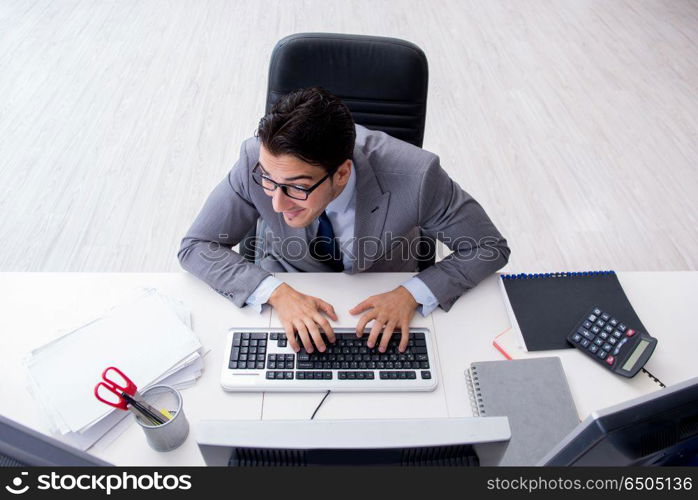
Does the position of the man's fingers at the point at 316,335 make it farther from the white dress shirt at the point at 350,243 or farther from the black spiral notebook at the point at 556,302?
the black spiral notebook at the point at 556,302

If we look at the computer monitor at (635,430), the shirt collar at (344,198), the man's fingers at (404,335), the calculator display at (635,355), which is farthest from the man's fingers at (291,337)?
the calculator display at (635,355)

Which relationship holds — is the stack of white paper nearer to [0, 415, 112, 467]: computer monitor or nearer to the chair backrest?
[0, 415, 112, 467]: computer monitor

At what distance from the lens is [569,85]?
312 centimetres

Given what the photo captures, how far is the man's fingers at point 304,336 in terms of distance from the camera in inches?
41.5

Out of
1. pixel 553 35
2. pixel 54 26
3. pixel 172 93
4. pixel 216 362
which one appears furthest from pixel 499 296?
pixel 54 26

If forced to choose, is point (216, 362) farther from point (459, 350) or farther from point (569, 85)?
point (569, 85)

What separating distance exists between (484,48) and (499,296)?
2.64 meters

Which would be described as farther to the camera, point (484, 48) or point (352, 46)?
point (484, 48)

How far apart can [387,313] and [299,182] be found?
35cm

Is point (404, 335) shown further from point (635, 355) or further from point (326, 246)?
point (635, 355)

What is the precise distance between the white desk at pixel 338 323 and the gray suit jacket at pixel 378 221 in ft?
0.18

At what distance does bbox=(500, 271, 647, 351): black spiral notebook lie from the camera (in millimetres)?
1135

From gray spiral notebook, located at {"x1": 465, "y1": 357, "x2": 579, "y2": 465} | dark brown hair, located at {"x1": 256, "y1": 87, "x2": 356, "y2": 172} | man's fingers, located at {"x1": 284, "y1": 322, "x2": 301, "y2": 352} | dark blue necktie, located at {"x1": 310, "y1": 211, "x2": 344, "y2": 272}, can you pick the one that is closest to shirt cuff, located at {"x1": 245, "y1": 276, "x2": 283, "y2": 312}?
man's fingers, located at {"x1": 284, "y1": 322, "x2": 301, "y2": 352}

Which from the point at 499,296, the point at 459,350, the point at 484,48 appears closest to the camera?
the point at 459,350
